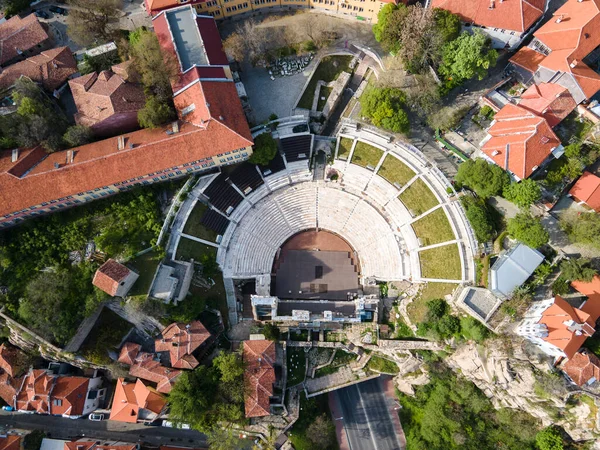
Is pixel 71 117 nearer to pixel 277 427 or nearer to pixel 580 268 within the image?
pixel 277 427

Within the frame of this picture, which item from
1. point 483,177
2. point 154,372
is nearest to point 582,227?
point 483,177

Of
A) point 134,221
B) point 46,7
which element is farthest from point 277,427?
point 46,7

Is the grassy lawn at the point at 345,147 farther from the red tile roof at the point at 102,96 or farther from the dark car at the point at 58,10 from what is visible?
the dark car at the point at 58,10

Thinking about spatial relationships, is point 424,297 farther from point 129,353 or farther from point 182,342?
point 129,353

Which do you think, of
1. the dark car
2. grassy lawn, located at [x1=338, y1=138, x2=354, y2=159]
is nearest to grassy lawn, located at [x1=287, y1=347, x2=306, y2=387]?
grassy lawn, located at [x1=338, y1=138, x2=354, y2=159]

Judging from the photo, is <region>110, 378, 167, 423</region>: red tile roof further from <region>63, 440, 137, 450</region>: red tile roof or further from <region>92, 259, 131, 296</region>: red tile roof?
<region>92, 259, 131, 296</region>: red tile roof

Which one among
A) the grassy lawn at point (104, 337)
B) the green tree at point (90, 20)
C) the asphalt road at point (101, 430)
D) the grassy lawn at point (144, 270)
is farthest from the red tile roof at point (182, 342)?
the green tree at point (90, 20)

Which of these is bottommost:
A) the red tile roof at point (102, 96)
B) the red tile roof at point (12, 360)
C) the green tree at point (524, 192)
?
the red tile roof at point (12, 360)
